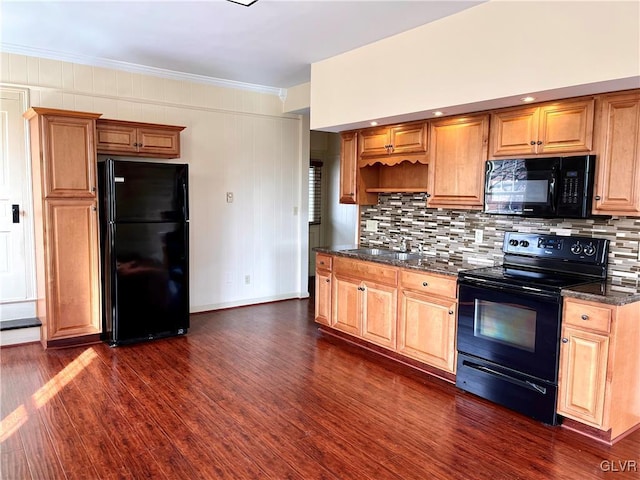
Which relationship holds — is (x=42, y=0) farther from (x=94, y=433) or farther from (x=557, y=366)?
(x=557, y=366)

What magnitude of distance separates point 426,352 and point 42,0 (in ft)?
12.2

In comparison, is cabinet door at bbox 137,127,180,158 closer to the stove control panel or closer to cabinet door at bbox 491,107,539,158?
cabinet door at bbox 491,107,539,158

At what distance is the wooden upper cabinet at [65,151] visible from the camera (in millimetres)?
3912

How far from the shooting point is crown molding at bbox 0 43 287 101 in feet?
13.8

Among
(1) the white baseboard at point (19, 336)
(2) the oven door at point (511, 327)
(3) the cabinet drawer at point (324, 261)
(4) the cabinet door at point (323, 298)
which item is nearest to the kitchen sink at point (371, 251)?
(3) the cabinet drawer at point (324, 261)

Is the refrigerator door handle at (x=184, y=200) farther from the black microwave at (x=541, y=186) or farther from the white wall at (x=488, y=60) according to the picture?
the black microwave at (x=541, y=186)

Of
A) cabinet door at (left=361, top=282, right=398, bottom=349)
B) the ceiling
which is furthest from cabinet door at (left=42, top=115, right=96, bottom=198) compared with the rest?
cabinet door at (left=361, top=282, right=398, bottom=349)

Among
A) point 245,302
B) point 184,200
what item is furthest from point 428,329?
point 245,302

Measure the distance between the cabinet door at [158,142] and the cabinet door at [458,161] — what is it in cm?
266

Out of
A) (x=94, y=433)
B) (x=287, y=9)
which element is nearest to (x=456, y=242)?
(x=287, y=9)

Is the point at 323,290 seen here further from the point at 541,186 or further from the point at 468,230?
the point at 541,186

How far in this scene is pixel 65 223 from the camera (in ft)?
13.3

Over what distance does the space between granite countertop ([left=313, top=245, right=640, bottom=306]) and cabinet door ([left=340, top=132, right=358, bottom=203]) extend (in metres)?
0.55

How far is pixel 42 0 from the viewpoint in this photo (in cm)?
313
